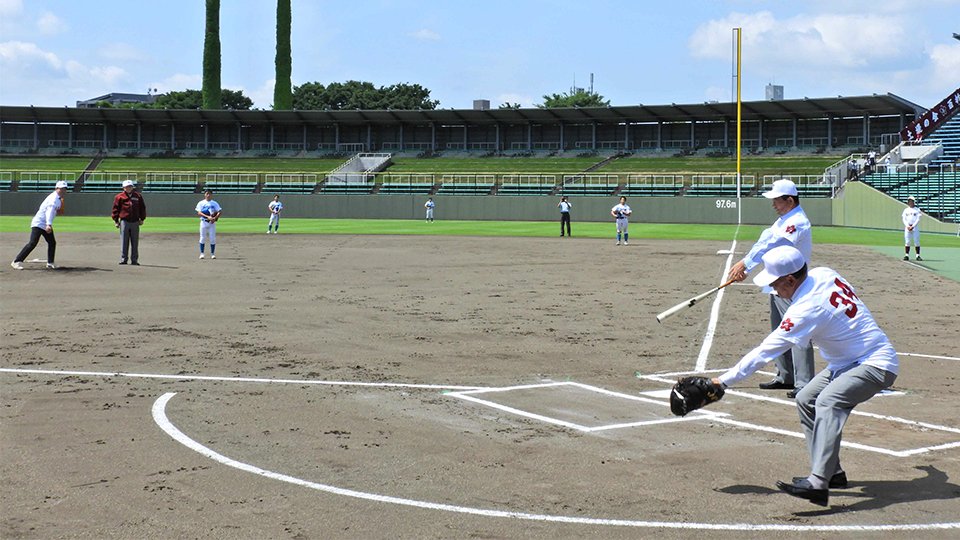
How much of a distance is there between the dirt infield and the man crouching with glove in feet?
1.29

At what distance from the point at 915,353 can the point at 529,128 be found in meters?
81.3

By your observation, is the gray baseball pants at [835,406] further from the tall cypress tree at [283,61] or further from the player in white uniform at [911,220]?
the tall cypress tree at [283,61]

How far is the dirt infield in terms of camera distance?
21.7 feet

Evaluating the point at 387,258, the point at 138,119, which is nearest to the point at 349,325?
the point at 387,258

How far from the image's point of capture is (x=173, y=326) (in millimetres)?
15766

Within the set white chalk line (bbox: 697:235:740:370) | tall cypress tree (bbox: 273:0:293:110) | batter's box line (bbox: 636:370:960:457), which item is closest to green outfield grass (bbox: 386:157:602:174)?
tall cypress tree (bbox: 273:0:293:110)

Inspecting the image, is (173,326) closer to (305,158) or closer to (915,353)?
(915,353)

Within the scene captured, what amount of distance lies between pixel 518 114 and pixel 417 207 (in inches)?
896

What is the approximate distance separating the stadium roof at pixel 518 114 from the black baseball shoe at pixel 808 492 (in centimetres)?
7559

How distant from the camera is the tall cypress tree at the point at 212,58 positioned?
10312 cm

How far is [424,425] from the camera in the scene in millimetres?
9203

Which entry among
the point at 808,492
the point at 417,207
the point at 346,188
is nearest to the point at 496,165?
the point at 346,188

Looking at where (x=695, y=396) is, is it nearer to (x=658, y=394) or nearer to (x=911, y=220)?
(x=658, y=394)

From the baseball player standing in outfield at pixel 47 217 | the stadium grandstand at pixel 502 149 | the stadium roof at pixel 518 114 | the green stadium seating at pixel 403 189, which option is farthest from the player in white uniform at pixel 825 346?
the stadium roof at pixel 518 114
